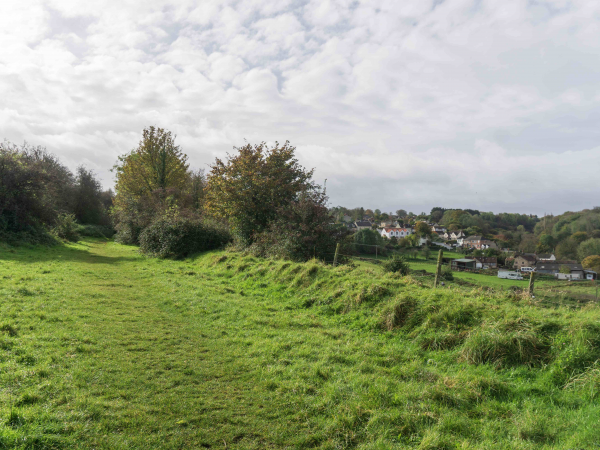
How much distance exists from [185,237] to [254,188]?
5.69m

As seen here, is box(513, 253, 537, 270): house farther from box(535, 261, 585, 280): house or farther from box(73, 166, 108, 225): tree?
box(73, 166, 108, 225): tree

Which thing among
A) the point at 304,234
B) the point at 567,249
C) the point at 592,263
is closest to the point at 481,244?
the point at 567,249

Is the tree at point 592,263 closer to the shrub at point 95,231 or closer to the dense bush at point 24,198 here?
the dense bush at point 24,198

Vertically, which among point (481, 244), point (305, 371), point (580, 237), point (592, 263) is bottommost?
point (305, 371)

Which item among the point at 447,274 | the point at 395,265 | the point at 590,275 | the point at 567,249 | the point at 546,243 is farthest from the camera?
the point at 546,243

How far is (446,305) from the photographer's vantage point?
7297 mm

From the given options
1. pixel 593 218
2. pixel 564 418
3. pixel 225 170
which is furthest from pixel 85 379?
pixel 593 218

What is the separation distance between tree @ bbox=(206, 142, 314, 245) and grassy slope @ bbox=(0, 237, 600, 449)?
33.8 feet

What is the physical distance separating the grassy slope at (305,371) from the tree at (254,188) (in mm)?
10303

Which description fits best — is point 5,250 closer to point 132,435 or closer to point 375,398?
point 132,435

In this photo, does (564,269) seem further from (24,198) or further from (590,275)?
(24,198)

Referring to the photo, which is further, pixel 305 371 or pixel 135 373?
pixel 305 371

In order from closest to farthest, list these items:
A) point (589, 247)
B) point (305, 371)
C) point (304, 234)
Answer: point (305, 371)
point (304, 234)
point (589, 247)

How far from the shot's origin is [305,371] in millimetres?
5609
